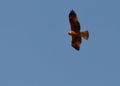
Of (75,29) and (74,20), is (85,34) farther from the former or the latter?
(74,20)

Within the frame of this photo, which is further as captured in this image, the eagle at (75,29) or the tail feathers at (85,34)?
the eagle at (75,29)

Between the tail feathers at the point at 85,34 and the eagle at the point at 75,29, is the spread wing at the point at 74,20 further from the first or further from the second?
the tail feathers at the point at 85,34

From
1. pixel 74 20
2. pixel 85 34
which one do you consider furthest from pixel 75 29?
pixel 85 34

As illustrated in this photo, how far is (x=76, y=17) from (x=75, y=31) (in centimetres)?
126

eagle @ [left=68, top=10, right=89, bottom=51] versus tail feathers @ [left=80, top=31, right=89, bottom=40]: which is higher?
eagle @ [left=68, top=10, right=89, bottom=51]

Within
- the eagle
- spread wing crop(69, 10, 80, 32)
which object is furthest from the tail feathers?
spread wing crop(69, 10, 80, 32)

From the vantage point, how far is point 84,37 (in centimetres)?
6488

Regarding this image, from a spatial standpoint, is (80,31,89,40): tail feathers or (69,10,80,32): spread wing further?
(69,10,80,32): spread wing

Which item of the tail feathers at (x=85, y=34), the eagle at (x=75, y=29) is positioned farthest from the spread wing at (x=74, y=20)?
the tail feathers at (x=85, y=34)

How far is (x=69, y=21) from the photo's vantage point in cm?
6538

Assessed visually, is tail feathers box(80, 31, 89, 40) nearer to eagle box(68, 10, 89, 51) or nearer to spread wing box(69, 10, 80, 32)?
eagle box(68, 10, 89, 51)

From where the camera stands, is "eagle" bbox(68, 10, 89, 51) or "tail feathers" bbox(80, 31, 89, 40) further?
"eagle" bbox(68, 10, 89, 51)

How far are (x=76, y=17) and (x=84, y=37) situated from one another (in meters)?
1.83

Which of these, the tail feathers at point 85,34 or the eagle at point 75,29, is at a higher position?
the eagle at point 75,29
